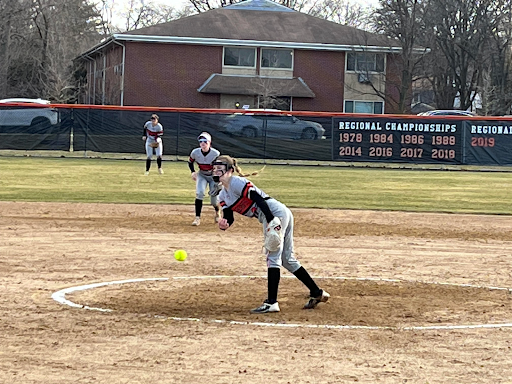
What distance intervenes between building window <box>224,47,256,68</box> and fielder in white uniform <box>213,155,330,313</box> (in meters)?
43.5

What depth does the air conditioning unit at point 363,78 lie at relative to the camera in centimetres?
5251

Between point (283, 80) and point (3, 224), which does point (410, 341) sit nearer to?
point (3, 224)

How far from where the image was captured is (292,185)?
25.8 meters

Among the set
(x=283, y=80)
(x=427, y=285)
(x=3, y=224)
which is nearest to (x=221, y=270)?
(x=427, y=285)

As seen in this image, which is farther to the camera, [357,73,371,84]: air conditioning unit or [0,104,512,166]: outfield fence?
[357,73,371,84]: air conditioning unit

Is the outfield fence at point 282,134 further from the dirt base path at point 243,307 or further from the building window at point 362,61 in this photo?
the building window at point 362,61

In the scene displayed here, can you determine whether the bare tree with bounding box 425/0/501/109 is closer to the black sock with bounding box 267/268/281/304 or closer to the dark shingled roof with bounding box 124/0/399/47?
the dark shingled roof with bounding box 124/0/399/47

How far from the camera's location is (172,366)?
6.81 metres

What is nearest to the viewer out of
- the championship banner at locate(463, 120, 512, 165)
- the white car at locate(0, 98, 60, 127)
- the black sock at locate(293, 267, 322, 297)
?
the black sock at locate(293, 267, 322, 297)

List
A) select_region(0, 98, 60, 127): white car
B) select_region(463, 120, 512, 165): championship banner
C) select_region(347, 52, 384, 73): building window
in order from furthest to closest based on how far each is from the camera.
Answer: select_region(347, 52, 384, 73): building window, select_region(0, 98, 60, 127): white car, select_region(463, 120, 512, 165): championship banner

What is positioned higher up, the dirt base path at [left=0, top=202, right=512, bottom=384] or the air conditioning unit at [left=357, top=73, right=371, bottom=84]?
the air conditioning unit at [left=357, top=73, right=371, bottom=84]

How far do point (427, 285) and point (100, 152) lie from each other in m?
26.8

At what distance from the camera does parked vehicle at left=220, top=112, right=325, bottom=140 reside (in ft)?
116

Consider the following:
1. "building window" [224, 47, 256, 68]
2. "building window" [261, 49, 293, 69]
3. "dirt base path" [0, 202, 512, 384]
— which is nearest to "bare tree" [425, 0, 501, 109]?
"building window" [261, 49, 293, 69]
